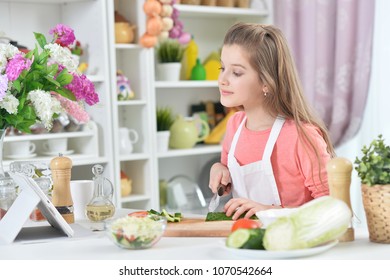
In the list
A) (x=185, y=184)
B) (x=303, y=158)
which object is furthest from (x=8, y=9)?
(x=303, y=158)

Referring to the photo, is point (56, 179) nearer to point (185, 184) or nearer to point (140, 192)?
point (140, 192)

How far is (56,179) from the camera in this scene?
212 centimetres

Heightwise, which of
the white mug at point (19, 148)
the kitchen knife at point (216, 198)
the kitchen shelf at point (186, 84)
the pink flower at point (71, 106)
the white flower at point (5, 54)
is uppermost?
the white flower at point (5, 54)

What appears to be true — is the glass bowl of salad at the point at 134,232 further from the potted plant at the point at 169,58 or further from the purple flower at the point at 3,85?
the potted plant at the point at 169,58

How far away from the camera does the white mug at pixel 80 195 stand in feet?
7.41

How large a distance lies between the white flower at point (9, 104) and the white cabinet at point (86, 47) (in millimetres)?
1763

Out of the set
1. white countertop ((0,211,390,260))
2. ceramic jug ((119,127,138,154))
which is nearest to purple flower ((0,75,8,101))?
white countertop ((0,211,390,260))

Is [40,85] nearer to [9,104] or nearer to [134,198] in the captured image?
[9,104]

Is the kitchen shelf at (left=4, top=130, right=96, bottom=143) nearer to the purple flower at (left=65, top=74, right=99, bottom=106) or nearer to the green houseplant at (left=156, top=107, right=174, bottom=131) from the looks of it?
the green houseplant at (left=156, top=107, right=174, bottom=131)

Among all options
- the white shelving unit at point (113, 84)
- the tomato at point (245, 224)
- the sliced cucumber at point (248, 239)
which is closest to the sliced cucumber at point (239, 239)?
the sliced cucumber at point (248, 239)

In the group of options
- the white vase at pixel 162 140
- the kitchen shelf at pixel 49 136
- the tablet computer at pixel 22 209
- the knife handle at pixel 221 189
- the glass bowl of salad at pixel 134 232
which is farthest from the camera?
the white vase at pixel 162 140

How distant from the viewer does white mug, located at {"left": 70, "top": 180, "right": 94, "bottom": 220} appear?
226 centimetres
